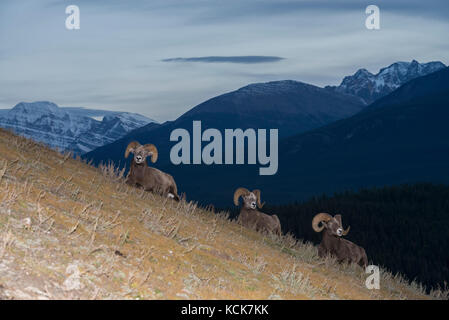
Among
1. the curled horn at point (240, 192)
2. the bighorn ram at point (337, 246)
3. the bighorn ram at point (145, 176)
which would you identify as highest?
the bighorn ram at point (145, 176)

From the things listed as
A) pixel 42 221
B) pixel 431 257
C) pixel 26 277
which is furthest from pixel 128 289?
pixel 431 257

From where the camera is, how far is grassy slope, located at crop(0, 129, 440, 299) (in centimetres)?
975

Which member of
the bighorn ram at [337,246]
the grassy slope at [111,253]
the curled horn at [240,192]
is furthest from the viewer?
the curled horn at [240,192]

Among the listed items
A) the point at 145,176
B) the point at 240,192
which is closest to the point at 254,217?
the point at 240,192

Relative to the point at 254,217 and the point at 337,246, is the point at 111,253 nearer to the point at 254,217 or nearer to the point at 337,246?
the point at 337,246

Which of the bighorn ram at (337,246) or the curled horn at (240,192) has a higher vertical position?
the curled horn at (240,192)

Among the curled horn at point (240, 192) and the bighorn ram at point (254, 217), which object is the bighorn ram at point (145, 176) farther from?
the curled horn at point (240, 192)

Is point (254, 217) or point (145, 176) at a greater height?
point (145, 176)

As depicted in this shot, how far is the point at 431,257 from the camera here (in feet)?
586

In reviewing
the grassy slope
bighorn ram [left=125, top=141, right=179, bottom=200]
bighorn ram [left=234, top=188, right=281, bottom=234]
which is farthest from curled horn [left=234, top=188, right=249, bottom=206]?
the grassy slope

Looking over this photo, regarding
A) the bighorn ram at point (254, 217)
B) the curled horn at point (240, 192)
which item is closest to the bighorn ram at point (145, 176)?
the bighorn ram at point (254, 217)

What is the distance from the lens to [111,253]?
11.1 m

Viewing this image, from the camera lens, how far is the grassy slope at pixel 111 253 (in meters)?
9.75
